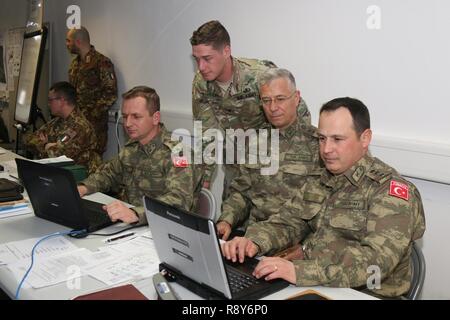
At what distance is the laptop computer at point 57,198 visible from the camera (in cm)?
174

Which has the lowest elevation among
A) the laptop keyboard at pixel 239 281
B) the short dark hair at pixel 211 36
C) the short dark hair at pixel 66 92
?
the laptop keyboard at pixel 239 281

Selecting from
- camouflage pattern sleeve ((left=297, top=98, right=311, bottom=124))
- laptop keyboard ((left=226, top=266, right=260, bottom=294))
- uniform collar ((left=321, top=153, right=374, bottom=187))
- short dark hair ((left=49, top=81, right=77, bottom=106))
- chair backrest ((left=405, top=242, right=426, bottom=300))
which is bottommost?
chair backrest ((left=405, top=242, right=426, bottom=300))

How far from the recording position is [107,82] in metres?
4.54

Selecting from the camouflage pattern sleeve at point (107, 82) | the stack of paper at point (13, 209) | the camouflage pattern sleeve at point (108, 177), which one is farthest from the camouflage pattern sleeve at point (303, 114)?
the camouflage pattern sleeve at point (107, 82)

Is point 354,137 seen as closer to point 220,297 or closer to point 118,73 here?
point 220,297

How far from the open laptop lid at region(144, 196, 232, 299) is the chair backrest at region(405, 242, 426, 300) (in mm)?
693

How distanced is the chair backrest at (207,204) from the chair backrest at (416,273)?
2.96ft

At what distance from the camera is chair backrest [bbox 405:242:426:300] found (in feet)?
4.97

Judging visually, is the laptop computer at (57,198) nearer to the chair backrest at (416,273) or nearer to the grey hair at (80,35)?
the chair backrest at (416,273)

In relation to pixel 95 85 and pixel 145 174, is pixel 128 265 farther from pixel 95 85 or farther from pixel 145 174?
pixel 95 85

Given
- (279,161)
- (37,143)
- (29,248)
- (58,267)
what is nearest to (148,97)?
(279,161)

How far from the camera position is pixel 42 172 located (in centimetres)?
181

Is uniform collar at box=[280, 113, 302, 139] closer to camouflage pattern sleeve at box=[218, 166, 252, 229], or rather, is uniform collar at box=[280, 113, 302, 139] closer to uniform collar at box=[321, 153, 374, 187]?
camouflage pattern sleeve at box=[218, 166, 252, 229]

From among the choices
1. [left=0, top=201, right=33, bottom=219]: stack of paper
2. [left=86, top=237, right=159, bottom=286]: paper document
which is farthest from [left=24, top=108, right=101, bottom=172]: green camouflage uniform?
[left=86, top=237, right=159, bottom=286]: paper document
